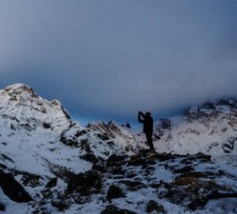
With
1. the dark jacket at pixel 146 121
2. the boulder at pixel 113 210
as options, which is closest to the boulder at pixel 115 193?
the boulder at pixel 113 210

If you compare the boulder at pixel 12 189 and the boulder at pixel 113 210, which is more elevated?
the boulder at pixel 12 189

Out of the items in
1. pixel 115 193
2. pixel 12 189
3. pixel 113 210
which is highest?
pixel 12 189

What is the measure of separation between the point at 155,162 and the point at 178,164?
254cm

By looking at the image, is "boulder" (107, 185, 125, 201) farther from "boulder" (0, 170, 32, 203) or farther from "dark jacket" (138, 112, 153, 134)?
"dark jacket" (138, 112, 153, 134)

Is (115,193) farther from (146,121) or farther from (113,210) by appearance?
(146,121)

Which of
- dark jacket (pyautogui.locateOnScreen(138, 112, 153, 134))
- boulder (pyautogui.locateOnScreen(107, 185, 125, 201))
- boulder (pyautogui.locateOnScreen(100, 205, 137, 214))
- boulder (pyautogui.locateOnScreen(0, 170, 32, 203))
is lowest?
boulder (pyautogui.locateOnScreen(100, 205, 137, 214))

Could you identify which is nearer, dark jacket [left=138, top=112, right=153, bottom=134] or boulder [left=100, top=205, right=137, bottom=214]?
boulder [left=100, top=205, right=137, bottom=214]

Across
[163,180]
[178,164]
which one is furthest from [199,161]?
[163,180]

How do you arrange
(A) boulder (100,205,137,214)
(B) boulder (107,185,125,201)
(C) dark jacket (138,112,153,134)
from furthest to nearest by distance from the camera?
(C) dark jacket (138,112,153,134) → (B) boulder (107,185,125,201) → (A) boulder (100,205,137,214)

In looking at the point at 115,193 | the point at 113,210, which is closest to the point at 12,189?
the point at 115,193

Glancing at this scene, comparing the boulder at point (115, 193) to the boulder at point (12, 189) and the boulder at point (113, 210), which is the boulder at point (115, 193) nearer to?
the boulder at point (113, 210)

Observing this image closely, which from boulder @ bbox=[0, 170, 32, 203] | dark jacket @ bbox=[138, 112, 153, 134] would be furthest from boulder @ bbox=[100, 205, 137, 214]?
dark jacket @ bbox=[138, 112, 153, 134]

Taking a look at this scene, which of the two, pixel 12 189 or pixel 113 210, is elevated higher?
pixel 12 189

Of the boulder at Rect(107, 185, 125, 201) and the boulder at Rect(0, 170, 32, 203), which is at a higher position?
the boulder at Rect(0, 170, 32, 203)
